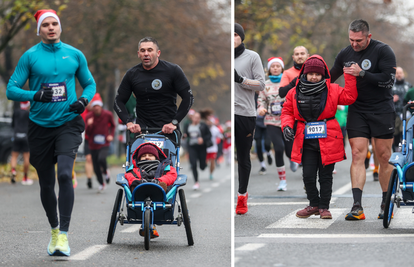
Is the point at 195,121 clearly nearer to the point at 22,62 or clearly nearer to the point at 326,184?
the point at 326,184

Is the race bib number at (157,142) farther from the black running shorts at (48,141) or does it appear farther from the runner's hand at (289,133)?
the runner's hand at (289,133)

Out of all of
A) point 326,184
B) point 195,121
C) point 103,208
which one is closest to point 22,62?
point 326,184

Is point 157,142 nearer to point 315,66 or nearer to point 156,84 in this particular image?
point 156,84

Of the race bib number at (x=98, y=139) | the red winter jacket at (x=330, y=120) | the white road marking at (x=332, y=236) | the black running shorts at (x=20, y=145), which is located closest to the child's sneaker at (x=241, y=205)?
the red winter jacket at (x=330, y=120)

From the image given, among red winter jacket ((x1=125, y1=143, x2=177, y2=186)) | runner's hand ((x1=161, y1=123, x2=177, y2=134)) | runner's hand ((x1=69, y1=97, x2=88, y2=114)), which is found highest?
runner's hand ((x1=69, y1=97, x2=88, y2=114))

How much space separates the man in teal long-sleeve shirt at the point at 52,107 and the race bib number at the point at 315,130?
2.52m

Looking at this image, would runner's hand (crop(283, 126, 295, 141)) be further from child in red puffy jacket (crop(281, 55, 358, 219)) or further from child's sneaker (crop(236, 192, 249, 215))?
child's sneaker (crop(236, 192, 249, 215))

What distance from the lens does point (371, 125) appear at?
306 inches

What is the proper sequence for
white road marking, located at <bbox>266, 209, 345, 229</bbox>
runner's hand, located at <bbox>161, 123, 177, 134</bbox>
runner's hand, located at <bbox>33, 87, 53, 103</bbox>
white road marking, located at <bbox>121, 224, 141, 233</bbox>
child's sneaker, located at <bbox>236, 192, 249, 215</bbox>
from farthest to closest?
child's sneaker, located at <bbox>236, 192, 249, 215</bbox> < white road marking, located at <bbox>121, 224, 141, 233</bbox> < white road marking, located at <bbox>266, 209, 345, 229</bbox> < runner's hand, located at <bbox>161, 123, 177, 134</bbox> < runner's hand, located at <bbox>33, 87, 53, 103</bbox>

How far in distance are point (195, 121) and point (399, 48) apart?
34.3 m

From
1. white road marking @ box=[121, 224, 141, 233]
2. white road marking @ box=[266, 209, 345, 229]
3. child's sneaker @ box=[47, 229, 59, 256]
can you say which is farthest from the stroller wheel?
child's sneaker @ box=[47, 229, 59, 256]

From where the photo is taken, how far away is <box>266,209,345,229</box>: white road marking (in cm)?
729

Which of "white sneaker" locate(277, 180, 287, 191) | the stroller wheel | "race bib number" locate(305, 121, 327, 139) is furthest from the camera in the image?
"white sneaker" locate(277, 180, 287, 191)

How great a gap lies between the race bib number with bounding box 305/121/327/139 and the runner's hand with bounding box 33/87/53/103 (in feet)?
9.43
